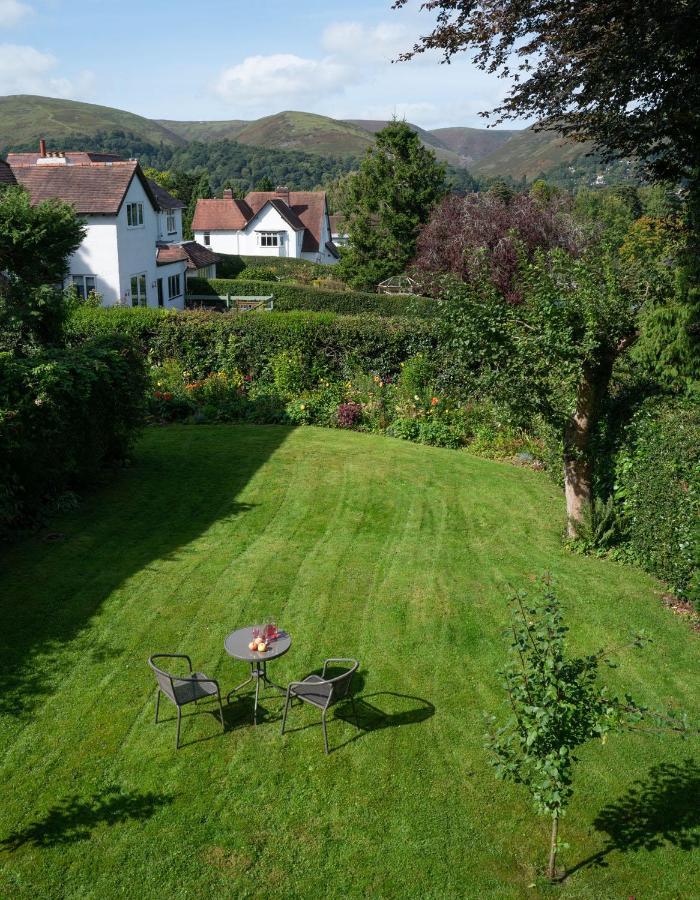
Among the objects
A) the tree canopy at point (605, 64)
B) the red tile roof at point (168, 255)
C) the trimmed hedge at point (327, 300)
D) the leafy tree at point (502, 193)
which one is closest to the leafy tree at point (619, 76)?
the tree canopy at point (605, 64)

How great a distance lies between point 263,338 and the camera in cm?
1989

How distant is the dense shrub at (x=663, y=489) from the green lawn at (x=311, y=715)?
505mm

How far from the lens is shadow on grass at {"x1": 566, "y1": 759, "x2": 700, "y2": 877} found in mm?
5676

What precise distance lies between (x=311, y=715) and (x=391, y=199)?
4160 cm

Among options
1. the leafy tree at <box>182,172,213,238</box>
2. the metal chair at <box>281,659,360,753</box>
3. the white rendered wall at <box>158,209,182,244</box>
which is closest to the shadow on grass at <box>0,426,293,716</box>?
the metal chair at <box>281,659,360,753</box>

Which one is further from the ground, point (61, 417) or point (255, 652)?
point (61, 417)

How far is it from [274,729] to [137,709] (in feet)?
4.64

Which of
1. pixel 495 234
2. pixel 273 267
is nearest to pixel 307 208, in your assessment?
pixel 273 267

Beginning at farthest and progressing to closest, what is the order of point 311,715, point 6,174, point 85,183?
point 85,183
point 6,174
point 311,715

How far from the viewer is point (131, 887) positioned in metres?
5.18

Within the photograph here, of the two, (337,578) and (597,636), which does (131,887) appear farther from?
(597,636)

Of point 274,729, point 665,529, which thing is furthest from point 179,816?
point 665,529

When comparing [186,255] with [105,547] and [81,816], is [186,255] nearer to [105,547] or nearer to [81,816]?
[105,547]

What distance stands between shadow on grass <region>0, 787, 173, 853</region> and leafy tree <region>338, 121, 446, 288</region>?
4112cm
